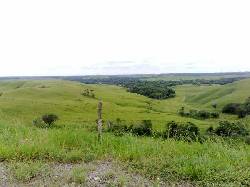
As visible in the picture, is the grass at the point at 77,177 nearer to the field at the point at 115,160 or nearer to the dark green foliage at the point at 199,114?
the field at the point at 115,160

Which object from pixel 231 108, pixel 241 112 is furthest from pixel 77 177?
pixel 231 108

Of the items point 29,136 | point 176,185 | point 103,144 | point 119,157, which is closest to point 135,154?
point 119,157

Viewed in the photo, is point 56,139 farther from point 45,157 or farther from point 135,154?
point 135,154

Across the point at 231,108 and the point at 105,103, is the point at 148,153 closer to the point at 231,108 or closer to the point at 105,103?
the point at 105,103

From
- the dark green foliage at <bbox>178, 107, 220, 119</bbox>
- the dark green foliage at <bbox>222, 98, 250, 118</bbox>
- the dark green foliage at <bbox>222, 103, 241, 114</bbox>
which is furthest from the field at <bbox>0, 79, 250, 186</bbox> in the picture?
→ the dark green foliage at <bbox>222, 103, 241, 114</bbox>

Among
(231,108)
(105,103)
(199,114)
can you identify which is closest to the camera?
(199,114)

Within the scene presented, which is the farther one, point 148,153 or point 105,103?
point 105,103

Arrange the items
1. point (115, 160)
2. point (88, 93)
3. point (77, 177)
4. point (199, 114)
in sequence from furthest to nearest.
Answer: point (88, 93) < point (199, 114) < point (115, 160) < point (77, 177)

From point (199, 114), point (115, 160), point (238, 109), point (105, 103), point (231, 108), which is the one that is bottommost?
point (199, 114)

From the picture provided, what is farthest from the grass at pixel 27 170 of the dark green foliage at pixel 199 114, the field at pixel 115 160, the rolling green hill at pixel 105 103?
the dark green foliage at pixel 199 114

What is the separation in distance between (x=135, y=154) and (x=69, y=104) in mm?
121177

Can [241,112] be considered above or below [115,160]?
below

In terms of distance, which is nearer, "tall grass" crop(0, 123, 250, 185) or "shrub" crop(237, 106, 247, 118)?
"tall grass" crop(0, 123, 250, 185)

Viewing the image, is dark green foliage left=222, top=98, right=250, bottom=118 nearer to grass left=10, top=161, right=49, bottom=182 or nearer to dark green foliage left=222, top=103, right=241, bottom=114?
dark green foliage left=222, top=103, right=241, bottom=114
